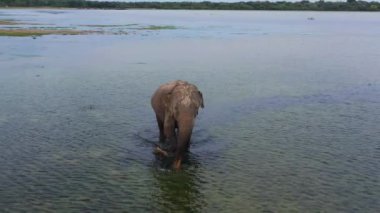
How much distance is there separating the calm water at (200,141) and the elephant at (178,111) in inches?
30.3

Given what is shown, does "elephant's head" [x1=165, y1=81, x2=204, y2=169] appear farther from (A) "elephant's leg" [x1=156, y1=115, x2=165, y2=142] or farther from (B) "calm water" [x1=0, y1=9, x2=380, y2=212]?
(A) "elephant's leg" [x1=156, y1=115, x2=165, y2=142]

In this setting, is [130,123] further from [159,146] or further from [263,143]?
[263,143]

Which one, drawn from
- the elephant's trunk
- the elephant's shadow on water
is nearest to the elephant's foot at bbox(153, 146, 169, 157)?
the elephant's shadow on water

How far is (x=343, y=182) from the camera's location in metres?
14.6

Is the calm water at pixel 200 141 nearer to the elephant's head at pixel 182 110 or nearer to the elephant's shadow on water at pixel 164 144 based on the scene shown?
the elephant's shadow on water at pixel 164 144

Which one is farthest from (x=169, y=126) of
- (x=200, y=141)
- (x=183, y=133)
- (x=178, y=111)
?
(x=200, y=141)

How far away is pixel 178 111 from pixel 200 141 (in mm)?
3506

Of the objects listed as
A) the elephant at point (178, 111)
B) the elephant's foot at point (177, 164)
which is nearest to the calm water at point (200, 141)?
the elephant's foot at point (177, 164)

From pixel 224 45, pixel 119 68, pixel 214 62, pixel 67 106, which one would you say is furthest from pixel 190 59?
pixel 67 106

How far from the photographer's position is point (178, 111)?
1505cm

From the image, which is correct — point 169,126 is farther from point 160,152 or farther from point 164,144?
point 164,144

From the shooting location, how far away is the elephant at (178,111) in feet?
48.2

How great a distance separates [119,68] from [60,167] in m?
23.0

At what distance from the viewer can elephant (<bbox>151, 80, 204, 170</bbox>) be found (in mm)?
14695
